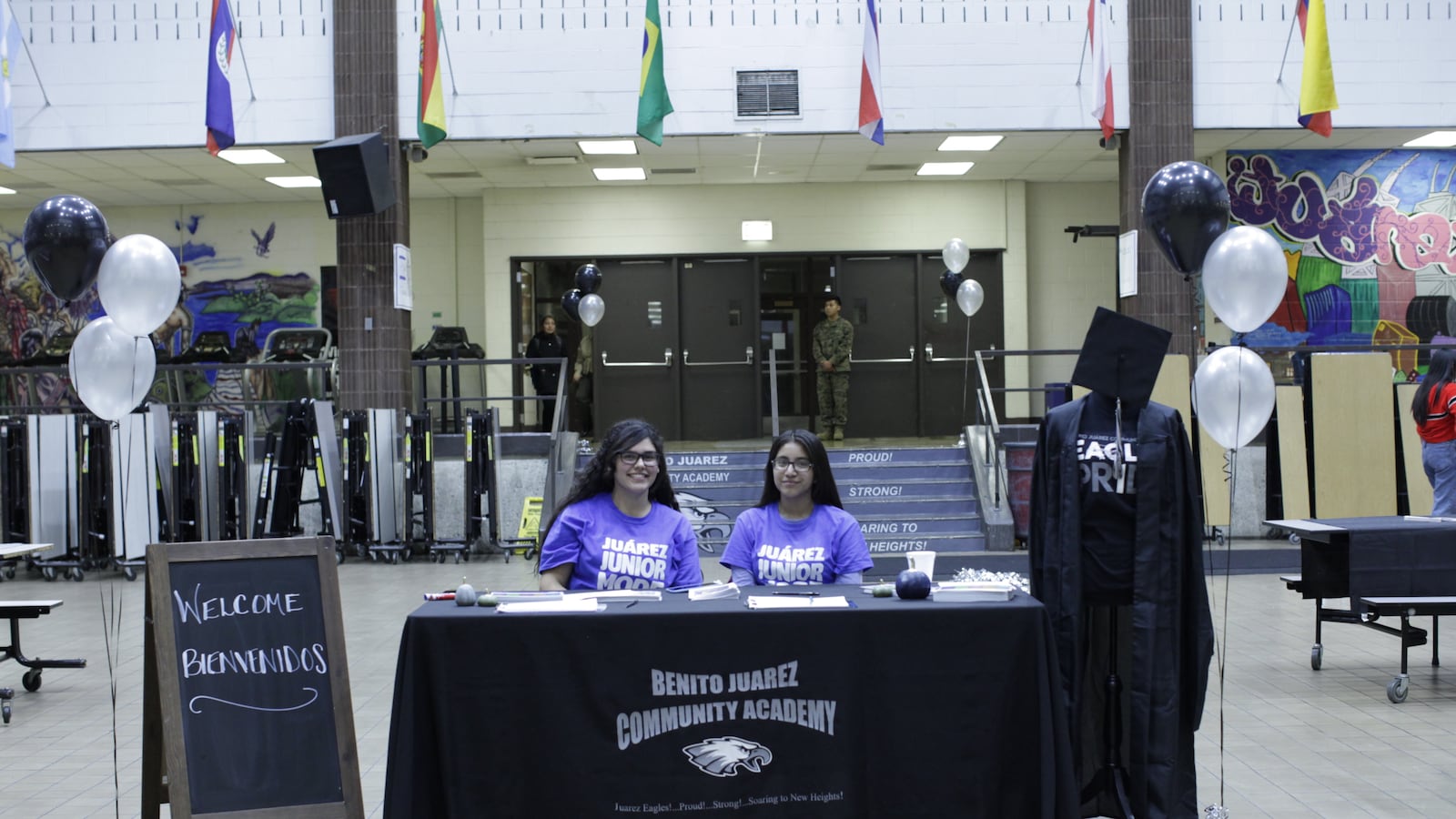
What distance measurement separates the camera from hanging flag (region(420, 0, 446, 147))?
11766mm

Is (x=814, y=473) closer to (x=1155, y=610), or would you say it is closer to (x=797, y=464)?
(x=797, y=464)

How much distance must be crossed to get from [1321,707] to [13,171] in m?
14.3

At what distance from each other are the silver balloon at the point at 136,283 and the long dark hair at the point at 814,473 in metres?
2.46

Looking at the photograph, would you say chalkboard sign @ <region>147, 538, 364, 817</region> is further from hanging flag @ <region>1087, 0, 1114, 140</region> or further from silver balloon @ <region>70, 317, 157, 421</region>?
hanging flag @ <region>1087, 0, 1114, 140</region>

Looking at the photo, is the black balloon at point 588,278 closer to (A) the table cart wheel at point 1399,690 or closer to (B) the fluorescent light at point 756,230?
(B) the fluorescent light at point 756,230

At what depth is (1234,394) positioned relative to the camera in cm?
534

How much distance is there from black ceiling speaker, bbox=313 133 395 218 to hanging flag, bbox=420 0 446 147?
515mm

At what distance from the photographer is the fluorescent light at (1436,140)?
43.5 feet

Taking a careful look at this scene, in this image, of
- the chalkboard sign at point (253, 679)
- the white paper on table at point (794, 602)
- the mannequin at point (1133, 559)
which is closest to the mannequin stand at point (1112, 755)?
the mannequin at point (1133, 559)

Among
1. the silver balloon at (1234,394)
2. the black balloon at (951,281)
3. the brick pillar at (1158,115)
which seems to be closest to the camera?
the silver balloon at (1234,394)

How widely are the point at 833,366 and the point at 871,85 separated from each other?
13.3 ft

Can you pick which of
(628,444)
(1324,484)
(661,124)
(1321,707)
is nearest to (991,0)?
(661,124)

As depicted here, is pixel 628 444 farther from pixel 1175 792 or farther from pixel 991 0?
pixel 991 0

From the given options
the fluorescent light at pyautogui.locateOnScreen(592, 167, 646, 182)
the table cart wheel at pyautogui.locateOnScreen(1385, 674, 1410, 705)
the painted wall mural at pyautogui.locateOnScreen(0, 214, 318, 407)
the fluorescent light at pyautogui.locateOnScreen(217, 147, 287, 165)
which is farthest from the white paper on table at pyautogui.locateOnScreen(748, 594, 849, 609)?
the painted wall mural at pyautogui.locateOnScreen(0, 214, 318, 407)
